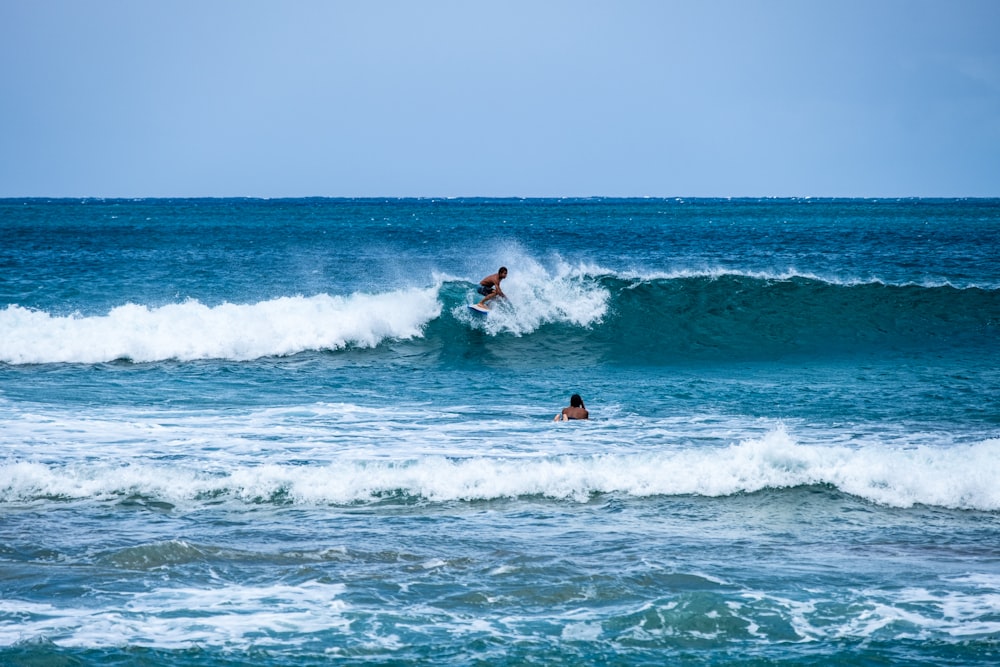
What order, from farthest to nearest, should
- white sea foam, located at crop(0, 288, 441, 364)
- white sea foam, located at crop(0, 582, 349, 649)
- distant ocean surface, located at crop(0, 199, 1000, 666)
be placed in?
white sea foam, located at crop(0, 288, 441, 364) → distant ocean surface, located at crop(0, 199, 1000, 666) → white sea foam, located at crop(0, 582, 349, 649)

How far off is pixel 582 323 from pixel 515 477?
1216cm

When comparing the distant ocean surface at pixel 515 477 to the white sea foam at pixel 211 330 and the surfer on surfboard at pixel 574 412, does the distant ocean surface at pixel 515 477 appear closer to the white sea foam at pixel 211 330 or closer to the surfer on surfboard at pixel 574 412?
the white sea foam at pixel 211 330

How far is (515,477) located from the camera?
10289 millimetres

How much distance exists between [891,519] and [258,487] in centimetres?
649

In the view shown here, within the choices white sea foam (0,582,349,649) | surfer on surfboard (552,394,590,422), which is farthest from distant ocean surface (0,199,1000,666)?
surfer on surfboard (552,394,590,422)

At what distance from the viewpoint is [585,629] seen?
21.6 feet

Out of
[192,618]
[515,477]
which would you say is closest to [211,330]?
[515,477]

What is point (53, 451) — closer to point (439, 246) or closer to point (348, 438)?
point (348, 438)

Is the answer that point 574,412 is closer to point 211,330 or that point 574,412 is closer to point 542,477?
point 542,477

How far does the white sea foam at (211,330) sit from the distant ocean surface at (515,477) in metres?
0.08

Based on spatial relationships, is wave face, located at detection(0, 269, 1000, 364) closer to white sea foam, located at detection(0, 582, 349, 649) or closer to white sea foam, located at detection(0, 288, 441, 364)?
white sea foam, located at detection(0, 288, 441, 364)

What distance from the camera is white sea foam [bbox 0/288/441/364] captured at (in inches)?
752

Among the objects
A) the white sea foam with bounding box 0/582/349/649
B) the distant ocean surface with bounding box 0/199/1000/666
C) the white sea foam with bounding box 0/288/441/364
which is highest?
the white sea foam with bounding box 0/288/441/364

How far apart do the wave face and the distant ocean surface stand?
0.09 metres
